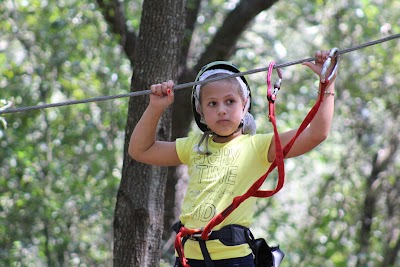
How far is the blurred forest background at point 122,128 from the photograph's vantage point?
7.85 meters

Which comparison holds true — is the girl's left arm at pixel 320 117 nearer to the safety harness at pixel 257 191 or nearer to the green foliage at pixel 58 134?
the safety harness at pixel 257 191

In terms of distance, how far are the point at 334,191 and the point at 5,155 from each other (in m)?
4.20

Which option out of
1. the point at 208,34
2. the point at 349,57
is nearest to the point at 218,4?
the point at 208,34

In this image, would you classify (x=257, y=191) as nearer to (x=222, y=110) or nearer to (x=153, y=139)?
(x=222, y=110)

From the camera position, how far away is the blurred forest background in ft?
25.7

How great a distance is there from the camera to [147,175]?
4012mm

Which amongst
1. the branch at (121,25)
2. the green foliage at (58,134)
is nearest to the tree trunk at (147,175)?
the branch at (121,25)

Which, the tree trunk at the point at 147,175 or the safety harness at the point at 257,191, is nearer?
the safety harness at the point at 257,191

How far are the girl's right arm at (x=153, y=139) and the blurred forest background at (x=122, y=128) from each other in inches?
146

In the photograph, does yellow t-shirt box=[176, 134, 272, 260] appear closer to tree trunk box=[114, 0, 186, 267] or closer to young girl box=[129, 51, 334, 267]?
young girl box=[129, 51, 334, 267]

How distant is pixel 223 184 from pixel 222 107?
313 millimetres

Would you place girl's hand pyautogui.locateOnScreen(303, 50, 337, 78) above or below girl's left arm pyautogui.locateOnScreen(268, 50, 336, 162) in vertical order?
above

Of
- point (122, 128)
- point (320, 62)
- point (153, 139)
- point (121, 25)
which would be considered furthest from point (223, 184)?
point (122, 128)

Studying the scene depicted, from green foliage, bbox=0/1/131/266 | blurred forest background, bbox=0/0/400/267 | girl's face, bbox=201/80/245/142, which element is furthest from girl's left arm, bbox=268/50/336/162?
green foliage, bbox=0/1/131/266
